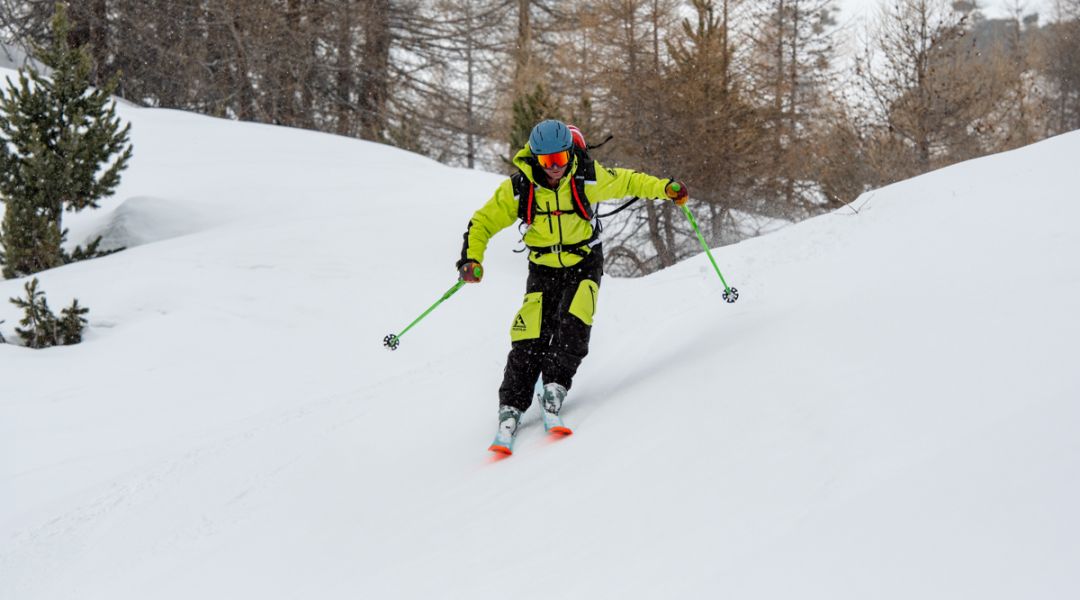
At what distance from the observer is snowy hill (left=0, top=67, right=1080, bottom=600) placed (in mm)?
2523

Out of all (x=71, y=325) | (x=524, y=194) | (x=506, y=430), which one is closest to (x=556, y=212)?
(x=524, y=194)

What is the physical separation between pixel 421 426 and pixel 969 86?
594 inches

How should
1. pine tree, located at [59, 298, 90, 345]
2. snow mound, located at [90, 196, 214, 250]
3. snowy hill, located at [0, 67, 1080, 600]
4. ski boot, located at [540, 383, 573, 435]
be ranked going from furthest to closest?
1. snow mound, located at [90, 196, 214, 250]
2. pine tree, located at [59, 298, 90, 345]
3. ski boot, located at [540, 383, 573, 435]
4. snowy hill, located at [0, 67, 1080, 600]

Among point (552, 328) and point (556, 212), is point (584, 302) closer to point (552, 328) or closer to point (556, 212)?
point (552, 328)

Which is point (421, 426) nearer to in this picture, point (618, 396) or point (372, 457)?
point (372, 457)

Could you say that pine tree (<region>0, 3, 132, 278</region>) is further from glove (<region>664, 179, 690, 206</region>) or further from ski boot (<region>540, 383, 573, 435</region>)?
glove (<region>664, 179, 690, 206</region>)

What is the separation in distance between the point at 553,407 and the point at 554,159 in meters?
1.39

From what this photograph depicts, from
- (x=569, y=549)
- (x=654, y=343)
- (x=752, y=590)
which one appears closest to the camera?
(x=752, y=590)

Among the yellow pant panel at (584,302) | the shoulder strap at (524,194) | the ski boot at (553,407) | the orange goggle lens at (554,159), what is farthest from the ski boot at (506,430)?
the orange goggle lens at (554,159)

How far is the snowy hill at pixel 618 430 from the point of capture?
252cm

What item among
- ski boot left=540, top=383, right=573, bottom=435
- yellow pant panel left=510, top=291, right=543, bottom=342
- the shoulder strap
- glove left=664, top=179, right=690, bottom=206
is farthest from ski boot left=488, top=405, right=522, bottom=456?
glove left=664, top=179, right=690, bottom=206

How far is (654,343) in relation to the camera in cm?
584

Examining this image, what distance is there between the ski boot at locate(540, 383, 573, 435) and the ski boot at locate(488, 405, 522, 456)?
20 centimetres

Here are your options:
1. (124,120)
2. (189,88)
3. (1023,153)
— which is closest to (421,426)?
(1023,153)
